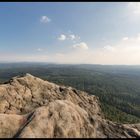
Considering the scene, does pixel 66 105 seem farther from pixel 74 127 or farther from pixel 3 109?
pixel 3 109

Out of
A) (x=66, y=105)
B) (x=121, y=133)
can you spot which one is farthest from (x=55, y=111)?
(x=121, y=133)

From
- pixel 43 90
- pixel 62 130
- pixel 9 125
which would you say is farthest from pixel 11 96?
pixel 62 130

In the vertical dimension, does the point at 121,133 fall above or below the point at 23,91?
below

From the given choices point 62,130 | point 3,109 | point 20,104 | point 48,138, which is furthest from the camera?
point 20,104

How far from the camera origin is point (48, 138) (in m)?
24.2

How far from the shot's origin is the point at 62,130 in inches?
1030

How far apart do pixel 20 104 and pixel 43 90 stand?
27.1 feet

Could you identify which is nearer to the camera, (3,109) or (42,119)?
(42,119)

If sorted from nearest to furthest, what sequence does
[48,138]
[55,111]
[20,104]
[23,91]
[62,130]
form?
[48,138], [62,130], [55,111], [20,104], [23,91]

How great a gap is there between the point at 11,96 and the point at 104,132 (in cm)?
2102

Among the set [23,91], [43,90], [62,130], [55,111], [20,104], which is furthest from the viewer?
[43,90]

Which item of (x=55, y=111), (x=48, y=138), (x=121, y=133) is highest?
(x=55, y=111)

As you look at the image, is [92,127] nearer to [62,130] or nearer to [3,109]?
[62,130]

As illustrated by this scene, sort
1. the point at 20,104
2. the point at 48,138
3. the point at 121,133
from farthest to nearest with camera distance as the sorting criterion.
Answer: the point at 20,104 < the point at 121,133 < the point at 48,138
